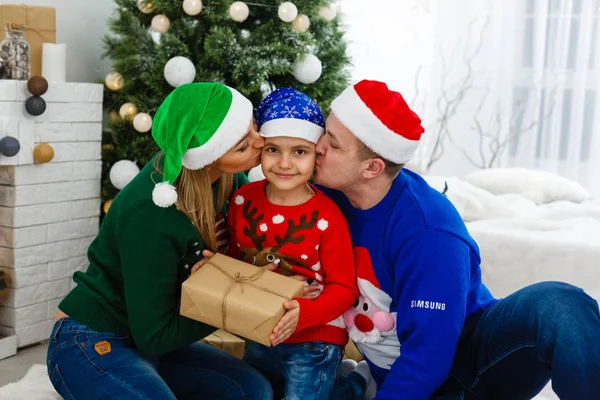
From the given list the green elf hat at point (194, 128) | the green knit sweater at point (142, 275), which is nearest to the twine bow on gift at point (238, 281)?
the green knit sweater at point (142, 275)

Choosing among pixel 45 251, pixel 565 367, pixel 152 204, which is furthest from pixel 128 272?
pixel 45 251

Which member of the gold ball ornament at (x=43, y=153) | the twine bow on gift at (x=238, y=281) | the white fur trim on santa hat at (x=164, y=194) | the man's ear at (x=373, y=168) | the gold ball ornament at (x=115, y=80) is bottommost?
the twine bow on gift at (x=238, y=281)

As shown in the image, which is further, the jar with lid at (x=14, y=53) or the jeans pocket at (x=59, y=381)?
the jar with lid at (x=14, y=53)

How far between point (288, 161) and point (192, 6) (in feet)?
4.51

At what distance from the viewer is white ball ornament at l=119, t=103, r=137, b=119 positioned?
315 centimetres

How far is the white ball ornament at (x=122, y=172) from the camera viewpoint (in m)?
3.11

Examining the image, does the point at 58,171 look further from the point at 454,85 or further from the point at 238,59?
the point at 454,85

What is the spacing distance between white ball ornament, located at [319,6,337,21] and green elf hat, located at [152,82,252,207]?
1.49m

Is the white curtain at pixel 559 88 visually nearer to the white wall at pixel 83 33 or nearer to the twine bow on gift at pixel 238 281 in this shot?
the white wall at pixel 83 33

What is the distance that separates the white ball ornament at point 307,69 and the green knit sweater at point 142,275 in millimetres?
1330

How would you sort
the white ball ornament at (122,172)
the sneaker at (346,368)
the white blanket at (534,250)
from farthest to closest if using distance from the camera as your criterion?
the white ball ornament at (122,172), the white blanket at (534,250), the sneaker at (346,368)

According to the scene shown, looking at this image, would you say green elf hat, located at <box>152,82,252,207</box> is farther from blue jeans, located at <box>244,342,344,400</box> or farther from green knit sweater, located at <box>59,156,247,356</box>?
blue jeans, located at <box>244,342,344,400</box>

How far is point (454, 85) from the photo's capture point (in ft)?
18.4

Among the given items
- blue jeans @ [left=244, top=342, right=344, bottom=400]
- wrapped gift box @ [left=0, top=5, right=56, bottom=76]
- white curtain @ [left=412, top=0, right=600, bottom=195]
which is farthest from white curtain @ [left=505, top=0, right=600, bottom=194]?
blue jeans @ [left=244, top=342, right=344, bottom=400]
